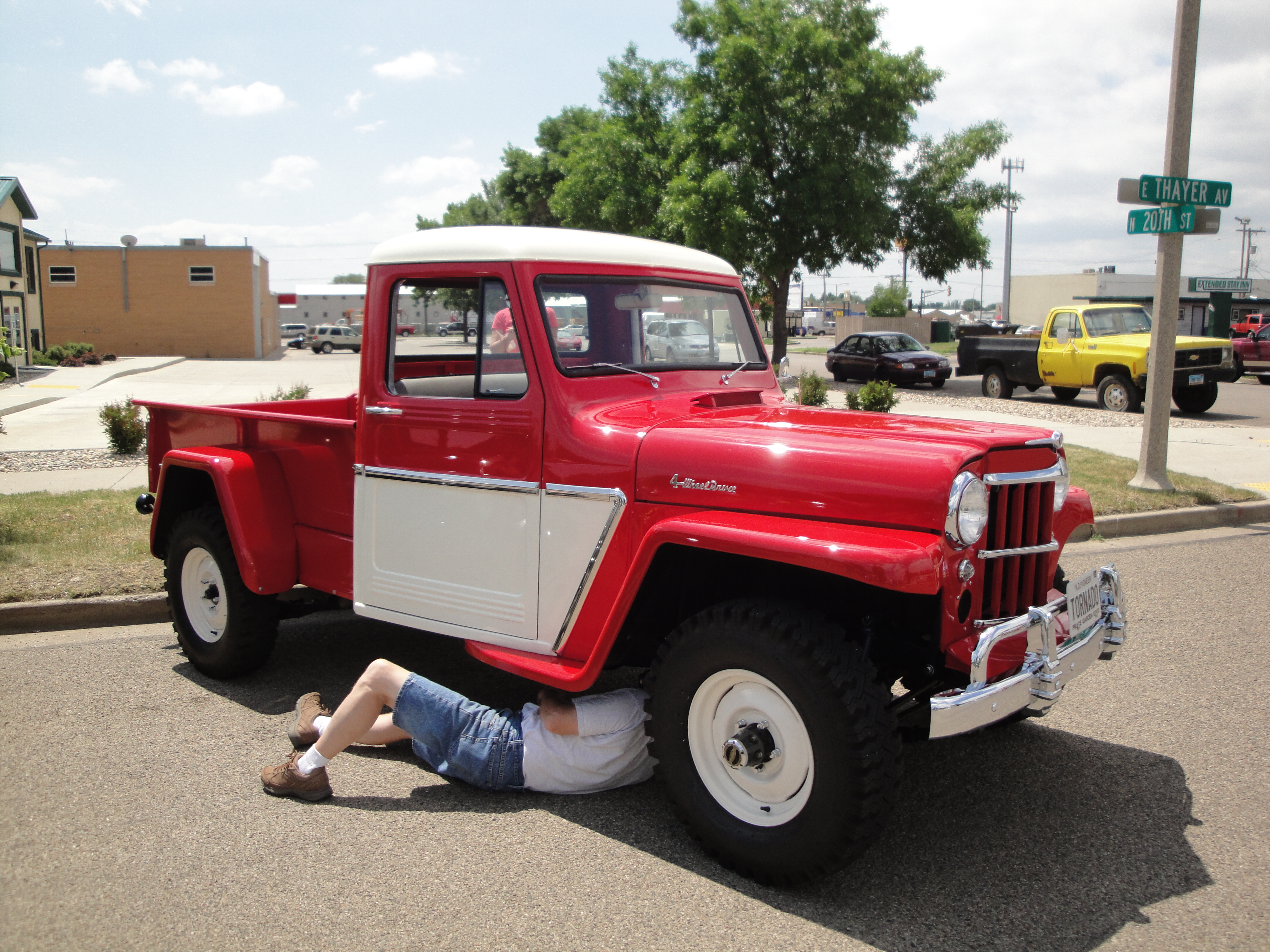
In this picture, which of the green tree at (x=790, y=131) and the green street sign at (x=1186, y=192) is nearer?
the green street sign at (x=1186, y=192)

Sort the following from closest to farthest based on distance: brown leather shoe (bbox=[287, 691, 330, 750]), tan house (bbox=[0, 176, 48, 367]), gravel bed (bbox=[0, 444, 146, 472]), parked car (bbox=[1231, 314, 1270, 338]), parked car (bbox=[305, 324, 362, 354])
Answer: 1. brown leather shoe (bbox=[287, 691, 330, 750])
2. gravel bed (bbox=[0, 444, 146, 472])
3. tan house (bbox=[0, 176, 48, 367])
4. parked car (bbox=[1231, 314, 1270, 338])
5. parked car (bbox=[305, 324, 362, 354])

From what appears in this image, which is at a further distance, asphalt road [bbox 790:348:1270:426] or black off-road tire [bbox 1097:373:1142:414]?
black off-road tire [bbox 1097:373:1142:414]

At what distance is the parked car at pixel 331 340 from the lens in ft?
169

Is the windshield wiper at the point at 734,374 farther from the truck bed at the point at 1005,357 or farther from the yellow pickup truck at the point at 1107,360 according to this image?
the truck bed at the point at 1005,357

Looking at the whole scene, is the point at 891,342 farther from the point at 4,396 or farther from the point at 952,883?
the point at 952,883

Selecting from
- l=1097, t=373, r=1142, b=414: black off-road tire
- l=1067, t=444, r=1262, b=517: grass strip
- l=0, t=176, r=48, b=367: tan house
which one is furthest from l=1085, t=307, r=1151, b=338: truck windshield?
l=0, t=176, r=48, b=367: tan house

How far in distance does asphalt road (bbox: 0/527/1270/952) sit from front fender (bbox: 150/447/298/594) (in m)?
0.64

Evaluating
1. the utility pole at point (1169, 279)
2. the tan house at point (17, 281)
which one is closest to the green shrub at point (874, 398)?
the utility pole at point (1169, 279)

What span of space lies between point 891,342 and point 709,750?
22.3 m

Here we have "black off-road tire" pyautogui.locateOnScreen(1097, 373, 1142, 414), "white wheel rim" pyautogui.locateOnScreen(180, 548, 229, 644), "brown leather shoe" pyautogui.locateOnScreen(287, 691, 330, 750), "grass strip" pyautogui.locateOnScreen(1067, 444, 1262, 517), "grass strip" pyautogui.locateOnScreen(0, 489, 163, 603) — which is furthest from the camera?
"black off-road tire" pyautogui.locateOnScreen(1097, 373, 1142, 414)

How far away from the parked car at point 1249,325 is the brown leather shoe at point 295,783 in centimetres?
3242

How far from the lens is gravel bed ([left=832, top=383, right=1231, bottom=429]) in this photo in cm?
1546

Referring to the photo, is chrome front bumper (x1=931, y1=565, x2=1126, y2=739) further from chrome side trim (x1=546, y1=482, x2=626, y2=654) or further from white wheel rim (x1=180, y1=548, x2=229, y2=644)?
white wheel rim (x1=180, y1=548, x2=229, y2=644)

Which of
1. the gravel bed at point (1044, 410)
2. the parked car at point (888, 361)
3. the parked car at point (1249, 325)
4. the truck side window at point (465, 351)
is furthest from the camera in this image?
the parked car at point (1249, 325)
